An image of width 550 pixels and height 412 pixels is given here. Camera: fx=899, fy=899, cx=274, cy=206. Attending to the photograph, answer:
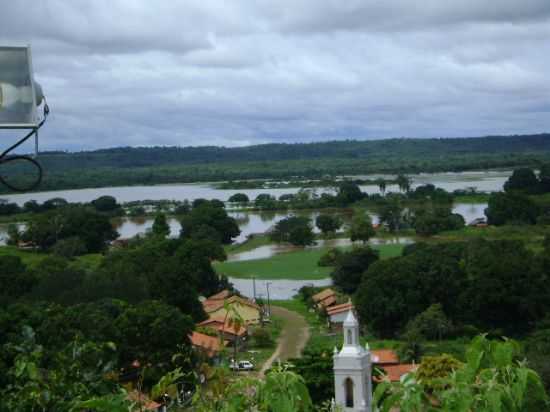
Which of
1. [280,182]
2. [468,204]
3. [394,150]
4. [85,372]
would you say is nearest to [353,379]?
[85,372]

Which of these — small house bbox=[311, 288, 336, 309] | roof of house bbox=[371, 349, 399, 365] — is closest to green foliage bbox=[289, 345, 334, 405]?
roof of house bbox=[371, 349, 399, 365]

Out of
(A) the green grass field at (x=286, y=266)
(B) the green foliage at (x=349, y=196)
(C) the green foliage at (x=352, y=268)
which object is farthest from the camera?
(B) the green foliage at (x=349, y=196)

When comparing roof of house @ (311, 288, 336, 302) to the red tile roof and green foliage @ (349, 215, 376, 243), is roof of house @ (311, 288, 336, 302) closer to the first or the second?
the red tile roof

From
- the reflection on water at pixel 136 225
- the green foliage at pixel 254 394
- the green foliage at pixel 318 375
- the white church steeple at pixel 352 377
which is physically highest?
the green foliage at pixel 254 394

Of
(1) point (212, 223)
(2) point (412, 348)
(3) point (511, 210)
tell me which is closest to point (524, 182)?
(3) point (511, 210)

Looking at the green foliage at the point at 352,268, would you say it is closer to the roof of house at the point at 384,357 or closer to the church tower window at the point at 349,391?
the roof of house at the point at 384,357

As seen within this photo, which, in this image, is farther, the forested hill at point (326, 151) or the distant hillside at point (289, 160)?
the forested hill at point (326, 151)

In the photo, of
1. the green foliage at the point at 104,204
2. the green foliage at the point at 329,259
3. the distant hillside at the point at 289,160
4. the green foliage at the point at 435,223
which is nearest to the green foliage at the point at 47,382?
the green foliage at the point at 329,259

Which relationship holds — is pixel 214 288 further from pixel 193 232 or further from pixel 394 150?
pixel 394 150
